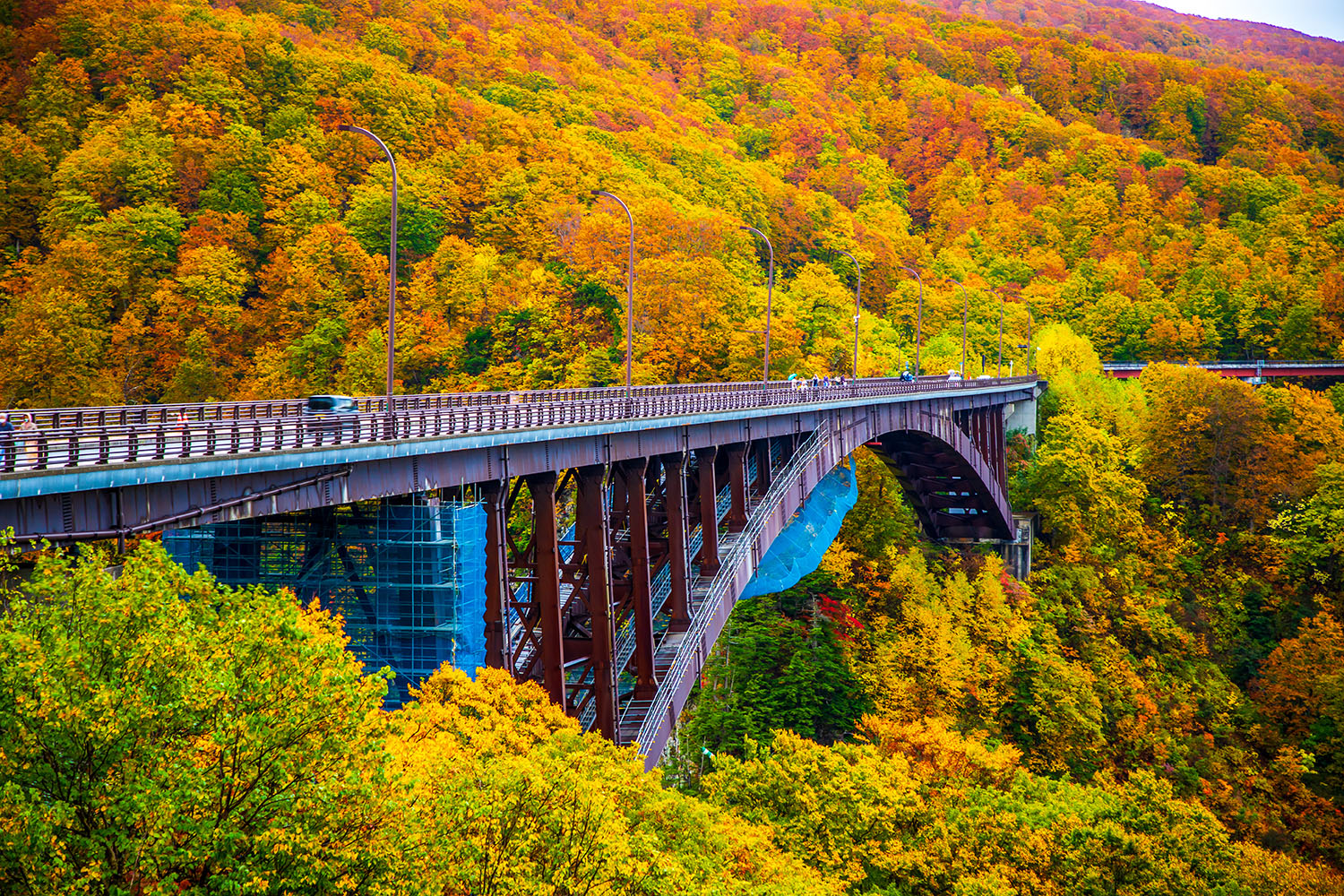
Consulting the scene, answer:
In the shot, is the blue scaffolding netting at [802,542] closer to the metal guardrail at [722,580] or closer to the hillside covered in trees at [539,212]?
the metal guardrail at [722,580]

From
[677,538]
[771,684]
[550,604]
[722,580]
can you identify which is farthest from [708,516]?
[771,684]

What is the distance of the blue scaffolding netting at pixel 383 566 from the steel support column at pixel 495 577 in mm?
307

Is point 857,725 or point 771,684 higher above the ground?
point 771,684

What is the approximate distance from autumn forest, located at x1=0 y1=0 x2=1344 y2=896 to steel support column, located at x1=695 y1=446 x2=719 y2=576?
6.32 metres

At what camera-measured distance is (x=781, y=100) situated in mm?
150250

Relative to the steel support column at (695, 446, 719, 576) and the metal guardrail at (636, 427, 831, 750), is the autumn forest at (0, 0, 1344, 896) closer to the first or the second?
the metal guardrail at (636, 427, 831, 750)

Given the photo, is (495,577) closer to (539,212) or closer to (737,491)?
(737,491)

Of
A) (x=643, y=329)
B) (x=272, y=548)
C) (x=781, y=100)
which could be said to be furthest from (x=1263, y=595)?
(x=781, y=100)

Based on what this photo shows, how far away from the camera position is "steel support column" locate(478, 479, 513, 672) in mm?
23922

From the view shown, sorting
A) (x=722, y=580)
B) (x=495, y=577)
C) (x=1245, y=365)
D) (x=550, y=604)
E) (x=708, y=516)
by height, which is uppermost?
(x=1245, y=365)

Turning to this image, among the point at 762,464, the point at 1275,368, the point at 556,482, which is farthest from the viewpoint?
the point at 1275,368

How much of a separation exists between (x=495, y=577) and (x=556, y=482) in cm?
444

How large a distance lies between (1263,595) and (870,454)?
24920mm

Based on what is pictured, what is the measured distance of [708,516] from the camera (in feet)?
124
